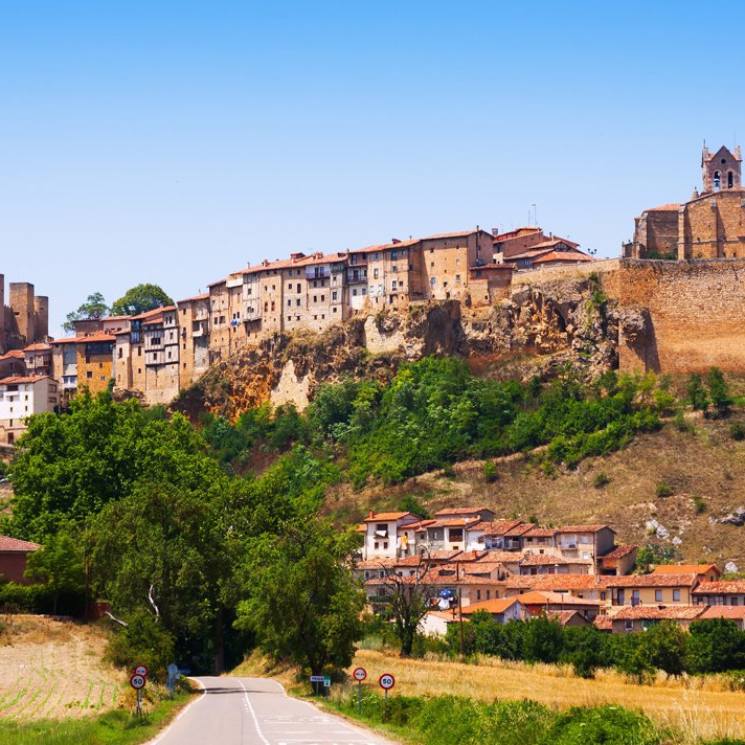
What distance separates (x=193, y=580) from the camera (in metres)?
56.4

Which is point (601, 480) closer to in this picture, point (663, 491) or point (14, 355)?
point (663, 491)

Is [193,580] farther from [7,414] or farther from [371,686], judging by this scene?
[7,414]

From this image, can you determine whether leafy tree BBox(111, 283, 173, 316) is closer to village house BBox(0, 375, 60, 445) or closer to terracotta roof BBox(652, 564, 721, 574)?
village house BBox(0, 375, 60, 445)

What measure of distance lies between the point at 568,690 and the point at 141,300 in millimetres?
116157

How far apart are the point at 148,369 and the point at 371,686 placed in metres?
81.7

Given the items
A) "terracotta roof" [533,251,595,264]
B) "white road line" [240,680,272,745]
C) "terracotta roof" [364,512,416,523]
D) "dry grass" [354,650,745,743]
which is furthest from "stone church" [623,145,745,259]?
"white road line" [240,680,272,745]


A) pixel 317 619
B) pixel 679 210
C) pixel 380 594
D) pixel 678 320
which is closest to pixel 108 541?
pixel 317 619

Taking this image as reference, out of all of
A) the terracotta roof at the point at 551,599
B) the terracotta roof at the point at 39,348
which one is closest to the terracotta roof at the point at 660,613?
the terracotta roof at the point at 551,599

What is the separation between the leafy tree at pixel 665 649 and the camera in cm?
6134

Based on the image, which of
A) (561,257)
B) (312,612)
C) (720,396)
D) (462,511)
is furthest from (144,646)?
(561,257)

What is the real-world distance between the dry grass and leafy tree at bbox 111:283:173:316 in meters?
98.8

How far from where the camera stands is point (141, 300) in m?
161

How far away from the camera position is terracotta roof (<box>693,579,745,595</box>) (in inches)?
2958

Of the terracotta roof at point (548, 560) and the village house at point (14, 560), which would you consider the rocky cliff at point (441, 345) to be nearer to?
the terracotta roof at point (548, 560)
